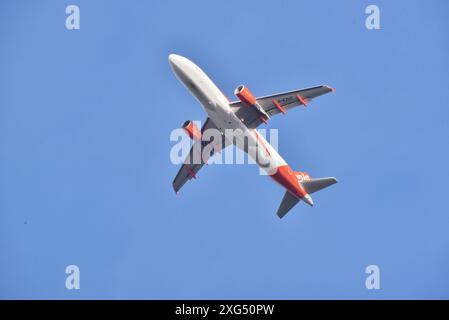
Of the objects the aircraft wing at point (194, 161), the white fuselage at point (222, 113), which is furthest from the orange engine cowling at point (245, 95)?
the aircraft wing at point (194, 161)

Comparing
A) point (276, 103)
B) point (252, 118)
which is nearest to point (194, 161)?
point (252, 118)

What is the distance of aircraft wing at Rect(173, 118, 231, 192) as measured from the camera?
209 ft

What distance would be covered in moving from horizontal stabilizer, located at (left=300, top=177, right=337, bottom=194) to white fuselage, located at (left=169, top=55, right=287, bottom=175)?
306 centimetres

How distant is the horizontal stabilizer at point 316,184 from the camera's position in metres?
59.9

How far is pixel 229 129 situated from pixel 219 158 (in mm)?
7589

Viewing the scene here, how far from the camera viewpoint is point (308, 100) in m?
57.1

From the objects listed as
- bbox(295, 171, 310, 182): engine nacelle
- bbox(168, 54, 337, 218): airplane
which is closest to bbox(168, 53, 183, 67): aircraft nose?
bbox(168, 54, 337, 218): airplane

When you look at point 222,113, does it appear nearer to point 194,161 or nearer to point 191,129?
point 191,129

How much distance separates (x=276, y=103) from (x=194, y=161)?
12.1m

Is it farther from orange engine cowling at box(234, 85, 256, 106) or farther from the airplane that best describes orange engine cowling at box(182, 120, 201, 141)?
orange engine cowling at box(234, 85, 256, 106)

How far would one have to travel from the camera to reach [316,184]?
60344mm
